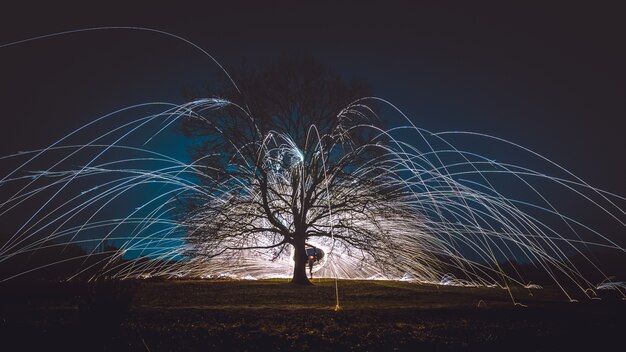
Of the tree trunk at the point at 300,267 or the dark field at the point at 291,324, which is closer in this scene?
the dark field at the point at 291,324

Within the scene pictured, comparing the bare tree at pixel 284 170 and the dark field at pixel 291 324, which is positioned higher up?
the bare tree at pixel 284 170

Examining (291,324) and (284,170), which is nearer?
(291,324)

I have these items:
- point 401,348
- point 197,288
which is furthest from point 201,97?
point 401,348

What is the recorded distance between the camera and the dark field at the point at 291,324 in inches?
288

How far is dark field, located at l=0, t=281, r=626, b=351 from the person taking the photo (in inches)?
288

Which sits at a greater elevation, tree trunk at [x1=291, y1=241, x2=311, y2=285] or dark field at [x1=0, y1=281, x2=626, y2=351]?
tree trunk at [x1=291, y1=241, x2=311, y2=285]

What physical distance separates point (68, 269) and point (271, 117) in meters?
12.9

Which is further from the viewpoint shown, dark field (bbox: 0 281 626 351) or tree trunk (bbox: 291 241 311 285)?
tree trunk (bbox: 291 241 311 285)

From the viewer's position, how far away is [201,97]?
1780 centimetres

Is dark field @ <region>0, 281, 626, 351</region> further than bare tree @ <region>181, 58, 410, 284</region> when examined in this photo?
No

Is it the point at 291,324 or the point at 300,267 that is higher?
the point at 300,267

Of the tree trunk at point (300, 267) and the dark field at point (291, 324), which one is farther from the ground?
the tree trunk at point (300, 267)

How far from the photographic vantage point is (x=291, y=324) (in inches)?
342

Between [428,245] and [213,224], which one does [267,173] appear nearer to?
[213,224]
